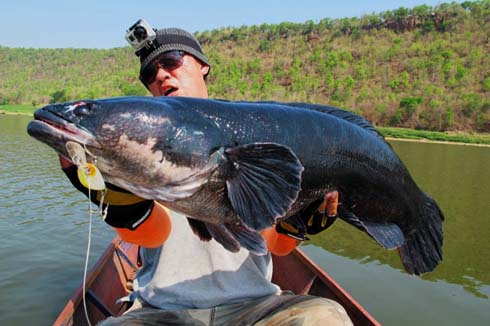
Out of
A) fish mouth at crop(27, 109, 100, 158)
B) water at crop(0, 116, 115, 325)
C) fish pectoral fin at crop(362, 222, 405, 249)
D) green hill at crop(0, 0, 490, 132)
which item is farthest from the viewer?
green hill at crop(0, 0, 490, 132)

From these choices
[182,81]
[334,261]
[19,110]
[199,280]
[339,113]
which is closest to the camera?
[339,113]

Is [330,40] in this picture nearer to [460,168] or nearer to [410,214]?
[460,168]

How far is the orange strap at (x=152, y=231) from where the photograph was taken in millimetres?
2496

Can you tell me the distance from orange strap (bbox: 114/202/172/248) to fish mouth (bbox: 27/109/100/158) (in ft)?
3.05

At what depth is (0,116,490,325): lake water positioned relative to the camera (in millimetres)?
6352

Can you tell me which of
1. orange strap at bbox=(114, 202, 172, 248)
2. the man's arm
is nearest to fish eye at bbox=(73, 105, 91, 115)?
orange strap at bbox=(114, 202, 172, 248)

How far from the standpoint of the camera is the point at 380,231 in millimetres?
2512

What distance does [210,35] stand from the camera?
313 ft

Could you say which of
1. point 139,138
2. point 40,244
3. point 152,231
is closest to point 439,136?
point 40,244

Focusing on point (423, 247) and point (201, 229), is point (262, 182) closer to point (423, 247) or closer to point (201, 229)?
point (201, 229)

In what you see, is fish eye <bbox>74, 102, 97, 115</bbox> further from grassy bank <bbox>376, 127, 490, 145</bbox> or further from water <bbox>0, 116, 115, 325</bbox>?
grassy bank <bbox>376, 127, 490, 145</bbox>

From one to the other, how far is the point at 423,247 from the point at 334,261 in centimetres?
582

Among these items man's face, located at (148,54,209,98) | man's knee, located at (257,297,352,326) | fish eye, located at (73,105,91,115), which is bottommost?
man's knee, located at (257,297,352,326)

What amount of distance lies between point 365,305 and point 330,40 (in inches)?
2836
